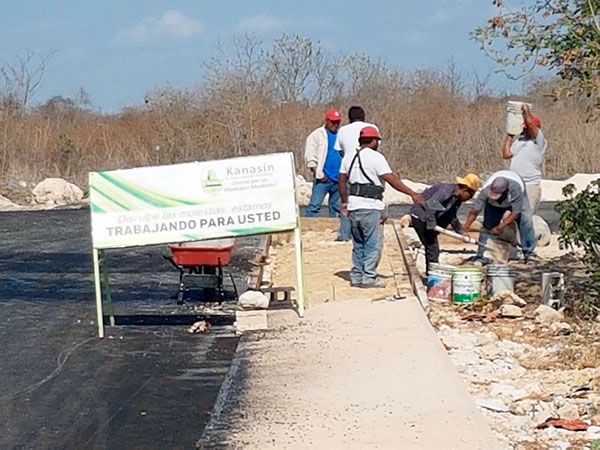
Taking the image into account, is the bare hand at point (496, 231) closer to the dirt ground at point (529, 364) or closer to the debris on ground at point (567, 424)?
the dirt ground at point (529, 364)

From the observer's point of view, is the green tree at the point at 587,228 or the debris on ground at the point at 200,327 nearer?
the green tree at the point at 587,228

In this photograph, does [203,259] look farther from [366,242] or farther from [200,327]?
[366,242]

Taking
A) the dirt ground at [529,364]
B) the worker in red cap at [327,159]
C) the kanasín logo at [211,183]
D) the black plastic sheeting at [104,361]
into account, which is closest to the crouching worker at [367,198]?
the dirt ground at [529,364]

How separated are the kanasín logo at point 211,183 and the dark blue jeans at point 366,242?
1.96 metres

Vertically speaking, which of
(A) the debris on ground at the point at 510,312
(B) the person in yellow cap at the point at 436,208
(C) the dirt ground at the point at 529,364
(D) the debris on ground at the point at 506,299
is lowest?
(C) the dirt ground at the point at 529,364

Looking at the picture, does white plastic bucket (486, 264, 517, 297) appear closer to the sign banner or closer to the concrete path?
the concrete path

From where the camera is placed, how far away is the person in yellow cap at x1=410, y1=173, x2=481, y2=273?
13055mm

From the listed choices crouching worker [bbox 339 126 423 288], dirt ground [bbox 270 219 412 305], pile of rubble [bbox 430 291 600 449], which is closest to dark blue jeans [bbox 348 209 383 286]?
crouching worker [bbox 339 126 423 288]

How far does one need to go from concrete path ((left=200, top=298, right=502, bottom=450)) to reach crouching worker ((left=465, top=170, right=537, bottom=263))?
298cm

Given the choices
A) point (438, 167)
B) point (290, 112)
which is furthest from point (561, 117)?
point (290, 112)

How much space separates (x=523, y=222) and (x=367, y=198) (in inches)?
112

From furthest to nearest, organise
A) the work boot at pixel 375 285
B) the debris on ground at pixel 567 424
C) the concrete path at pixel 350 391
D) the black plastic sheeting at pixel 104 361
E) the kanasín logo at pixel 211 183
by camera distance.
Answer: the work boot at pixel 375 285, the kanasín logo at pixel 211 183, the black plastic sheeting at pixel 104 361, the debris on ground at pixel 567 424, the concrete path at pixel 350 391

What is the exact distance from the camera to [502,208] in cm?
1395

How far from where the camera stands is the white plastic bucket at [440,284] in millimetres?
12188
